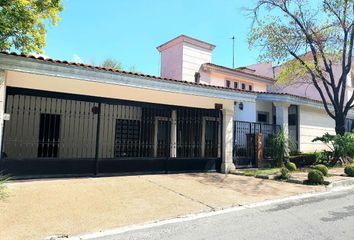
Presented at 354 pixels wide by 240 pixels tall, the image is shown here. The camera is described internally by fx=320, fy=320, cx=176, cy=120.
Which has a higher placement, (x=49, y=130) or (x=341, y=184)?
(x=49, y=130)

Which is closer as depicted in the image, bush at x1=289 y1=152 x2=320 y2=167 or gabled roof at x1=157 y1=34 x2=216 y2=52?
bush at x1=289 y1=152 x2=320 y2=167

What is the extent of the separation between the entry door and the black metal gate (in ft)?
10.4

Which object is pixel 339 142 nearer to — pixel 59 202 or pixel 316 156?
pixel 316 156

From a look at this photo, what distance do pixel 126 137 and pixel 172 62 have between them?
10.0 meters

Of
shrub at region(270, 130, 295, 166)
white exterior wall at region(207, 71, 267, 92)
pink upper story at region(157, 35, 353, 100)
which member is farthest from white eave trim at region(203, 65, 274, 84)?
shrub at region(270, 130, 295, 166)

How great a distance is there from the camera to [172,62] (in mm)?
22047

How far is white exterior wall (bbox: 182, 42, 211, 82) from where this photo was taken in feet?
68.4

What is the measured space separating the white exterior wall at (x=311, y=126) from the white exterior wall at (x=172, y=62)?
7941 millimetres

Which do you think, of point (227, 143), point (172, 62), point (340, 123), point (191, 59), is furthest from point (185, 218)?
point (172, 62)

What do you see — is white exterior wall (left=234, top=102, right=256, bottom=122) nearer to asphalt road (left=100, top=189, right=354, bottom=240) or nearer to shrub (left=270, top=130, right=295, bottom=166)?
shrub (left=270, top=130, right=295, bottom=166)

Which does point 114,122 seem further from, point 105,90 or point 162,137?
point 105,90

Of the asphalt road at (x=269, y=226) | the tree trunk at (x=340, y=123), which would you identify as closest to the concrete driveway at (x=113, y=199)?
the asphalt road at (x=269, y=226)

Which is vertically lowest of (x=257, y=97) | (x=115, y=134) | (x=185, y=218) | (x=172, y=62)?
(x=185, y=218)

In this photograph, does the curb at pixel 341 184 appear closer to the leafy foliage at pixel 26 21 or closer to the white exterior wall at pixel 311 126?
the white exterior wall at pixel 311 126
